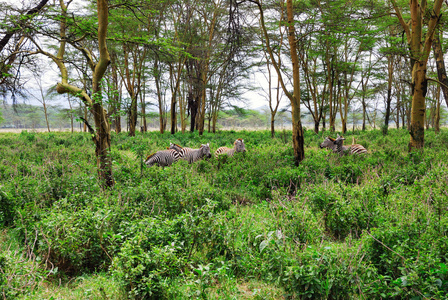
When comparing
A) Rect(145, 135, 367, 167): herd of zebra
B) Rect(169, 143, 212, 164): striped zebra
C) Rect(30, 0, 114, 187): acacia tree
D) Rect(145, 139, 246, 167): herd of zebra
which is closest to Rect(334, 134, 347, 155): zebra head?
Rect(145, 135, 367, 167): herd of zebra

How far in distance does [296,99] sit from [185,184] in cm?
450

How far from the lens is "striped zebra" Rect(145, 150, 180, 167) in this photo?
8.41m

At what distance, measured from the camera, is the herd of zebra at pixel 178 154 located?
8.48 m

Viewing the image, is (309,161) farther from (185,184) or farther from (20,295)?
(20,295)

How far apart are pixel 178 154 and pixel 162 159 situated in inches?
23.9

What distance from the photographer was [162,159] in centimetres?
852

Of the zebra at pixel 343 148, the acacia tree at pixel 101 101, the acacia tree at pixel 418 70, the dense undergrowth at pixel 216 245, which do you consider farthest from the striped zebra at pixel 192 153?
the acacia tree at pixel 418 70

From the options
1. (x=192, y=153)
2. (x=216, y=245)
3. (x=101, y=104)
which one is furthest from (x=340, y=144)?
(x=101, y=104)

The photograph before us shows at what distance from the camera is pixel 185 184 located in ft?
18.2

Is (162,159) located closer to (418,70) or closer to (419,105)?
(419,105)

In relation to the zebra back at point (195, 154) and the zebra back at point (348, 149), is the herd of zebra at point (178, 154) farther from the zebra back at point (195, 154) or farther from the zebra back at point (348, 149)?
the zebra back at point (348, 149)

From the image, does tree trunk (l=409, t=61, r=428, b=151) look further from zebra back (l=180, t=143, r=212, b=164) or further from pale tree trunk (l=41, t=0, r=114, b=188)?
pale tree trunk (l=41, t=0, r=114, b=188)

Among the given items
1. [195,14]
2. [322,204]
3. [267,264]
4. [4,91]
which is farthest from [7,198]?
[195,14]

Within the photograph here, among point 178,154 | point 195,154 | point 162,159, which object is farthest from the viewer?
point 195,154
